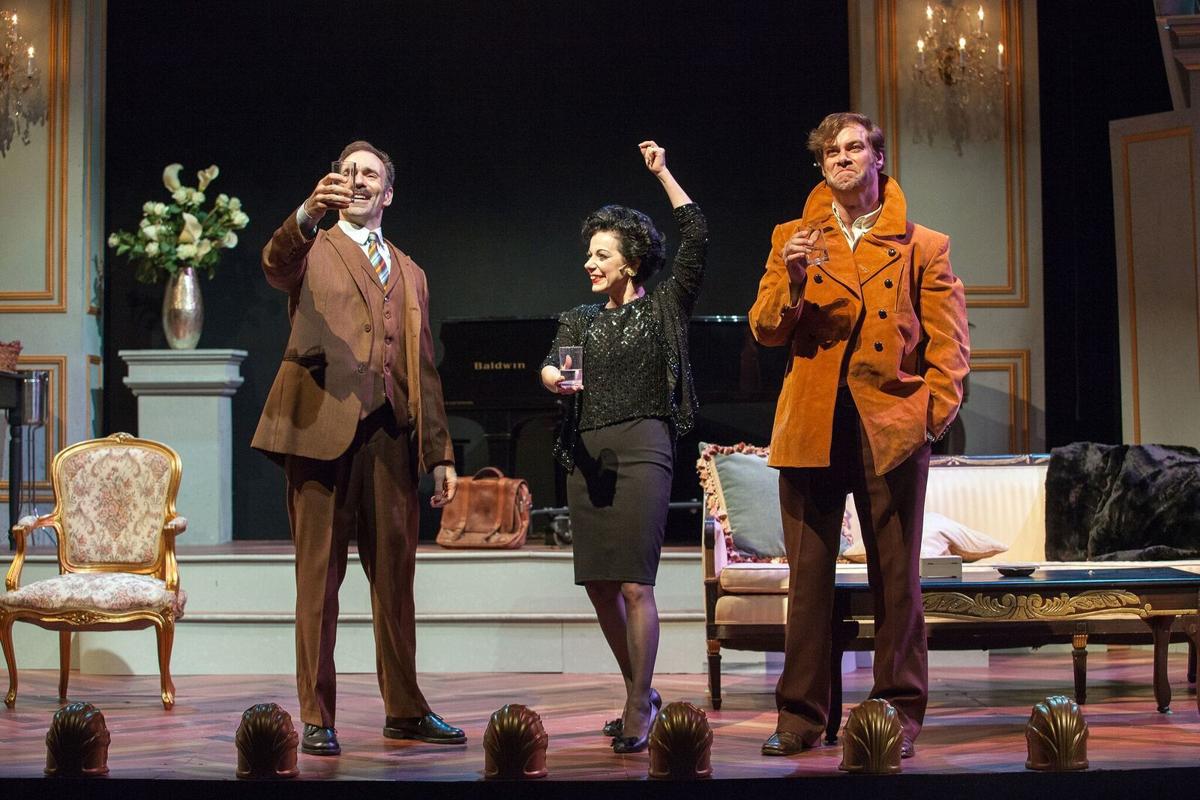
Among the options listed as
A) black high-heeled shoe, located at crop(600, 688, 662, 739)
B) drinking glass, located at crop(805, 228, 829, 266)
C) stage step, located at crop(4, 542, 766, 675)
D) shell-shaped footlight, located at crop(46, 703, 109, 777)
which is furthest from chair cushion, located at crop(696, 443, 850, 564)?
shell-shaped footlight, located at crop(46, 703, 109, 777)

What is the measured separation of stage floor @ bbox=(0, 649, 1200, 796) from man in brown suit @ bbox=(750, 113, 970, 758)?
0.90ft

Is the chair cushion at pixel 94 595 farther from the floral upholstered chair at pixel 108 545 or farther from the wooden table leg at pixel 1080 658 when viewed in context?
the wooden table leg at pixel 1080 658

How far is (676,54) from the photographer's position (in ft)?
26.1

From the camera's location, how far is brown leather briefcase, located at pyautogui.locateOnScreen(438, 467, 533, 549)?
6.00 metres

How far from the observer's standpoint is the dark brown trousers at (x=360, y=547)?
12.0 ft

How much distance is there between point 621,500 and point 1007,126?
14.8 ft

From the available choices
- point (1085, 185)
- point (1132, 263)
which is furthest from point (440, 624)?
point (1085, 185)

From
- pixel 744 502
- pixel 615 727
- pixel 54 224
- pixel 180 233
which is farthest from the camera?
pixel 54 224

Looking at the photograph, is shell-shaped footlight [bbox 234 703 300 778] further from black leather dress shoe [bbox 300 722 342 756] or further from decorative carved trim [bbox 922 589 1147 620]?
decorative carved trim [bbox 922 589 1147 620]

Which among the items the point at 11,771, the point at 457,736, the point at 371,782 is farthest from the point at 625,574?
the point at 11,771

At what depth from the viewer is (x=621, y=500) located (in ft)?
12.0

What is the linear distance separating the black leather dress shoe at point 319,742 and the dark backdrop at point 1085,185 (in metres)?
4.77

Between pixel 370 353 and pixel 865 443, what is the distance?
1.30m

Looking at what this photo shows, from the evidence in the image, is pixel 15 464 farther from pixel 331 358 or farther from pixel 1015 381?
pixel 1015 381
